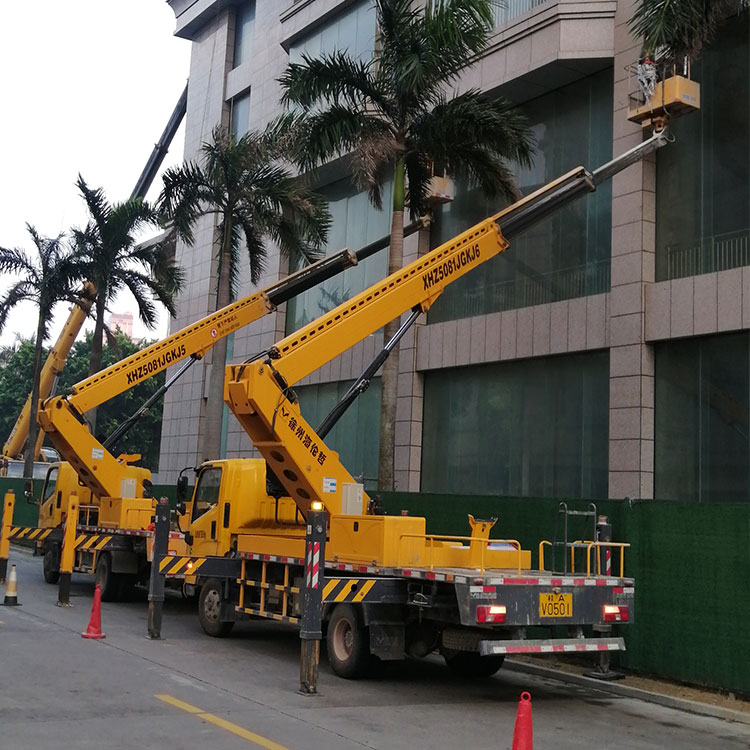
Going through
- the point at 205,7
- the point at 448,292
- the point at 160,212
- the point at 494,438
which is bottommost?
the point at 494,438

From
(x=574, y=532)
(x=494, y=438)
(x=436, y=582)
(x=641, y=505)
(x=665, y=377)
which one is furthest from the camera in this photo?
(x=494, y=438)

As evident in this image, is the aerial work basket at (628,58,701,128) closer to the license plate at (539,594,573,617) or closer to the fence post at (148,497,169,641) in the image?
the license plate at (539,594,573,617)

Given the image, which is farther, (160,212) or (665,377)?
(160,212)

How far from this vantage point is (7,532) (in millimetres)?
18562

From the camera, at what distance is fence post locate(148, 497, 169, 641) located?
535 inches

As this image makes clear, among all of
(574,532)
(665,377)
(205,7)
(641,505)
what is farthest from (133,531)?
(205,7)

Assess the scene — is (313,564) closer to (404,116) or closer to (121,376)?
(121,376)

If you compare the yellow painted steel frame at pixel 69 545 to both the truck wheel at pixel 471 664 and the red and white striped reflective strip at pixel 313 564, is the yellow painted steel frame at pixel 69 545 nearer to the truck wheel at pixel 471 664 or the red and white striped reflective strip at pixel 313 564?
the red and white striped reflective strip at pixel 313 564

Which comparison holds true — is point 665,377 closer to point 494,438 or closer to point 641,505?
point 494,438

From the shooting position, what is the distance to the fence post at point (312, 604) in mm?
10211

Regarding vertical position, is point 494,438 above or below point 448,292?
below

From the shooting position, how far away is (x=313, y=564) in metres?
10.6

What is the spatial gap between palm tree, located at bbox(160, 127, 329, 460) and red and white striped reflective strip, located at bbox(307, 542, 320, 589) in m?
14.5

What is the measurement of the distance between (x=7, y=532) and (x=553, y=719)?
41.1 ft
